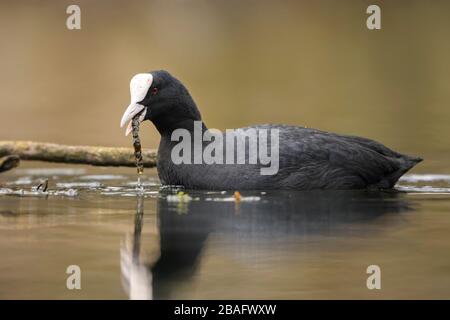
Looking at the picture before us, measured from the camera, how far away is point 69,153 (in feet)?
33.5

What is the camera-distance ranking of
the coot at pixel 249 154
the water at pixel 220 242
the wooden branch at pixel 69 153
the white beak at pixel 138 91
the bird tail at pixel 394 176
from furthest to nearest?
the wooden branch at pixel 69 153 < the bird tail at pixel 394 176 < the white beak at pixel 138 91 < the coot at pixel 249 154 < the water at pixel 220 242

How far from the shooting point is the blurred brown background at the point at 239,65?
15656 mm

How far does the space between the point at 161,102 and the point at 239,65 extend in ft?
39.6

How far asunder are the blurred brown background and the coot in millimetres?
2649

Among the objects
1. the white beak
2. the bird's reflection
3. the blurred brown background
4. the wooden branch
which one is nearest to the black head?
the white beak

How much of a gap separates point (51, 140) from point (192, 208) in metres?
5.88

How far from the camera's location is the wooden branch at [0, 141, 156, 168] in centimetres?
1022

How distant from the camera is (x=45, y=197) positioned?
9109mm

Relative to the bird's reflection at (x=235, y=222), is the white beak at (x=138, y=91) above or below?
above

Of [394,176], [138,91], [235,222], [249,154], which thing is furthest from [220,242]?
[394,176]

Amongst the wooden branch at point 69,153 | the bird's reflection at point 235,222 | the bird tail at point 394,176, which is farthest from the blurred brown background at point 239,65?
the bird's reflection at point 235,222

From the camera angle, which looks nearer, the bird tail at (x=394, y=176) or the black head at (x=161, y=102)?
the black head at (x=161, y=102)

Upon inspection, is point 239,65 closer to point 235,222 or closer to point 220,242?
point 235,222

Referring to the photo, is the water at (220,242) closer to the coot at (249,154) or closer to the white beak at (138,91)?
the coot at (249,154)
